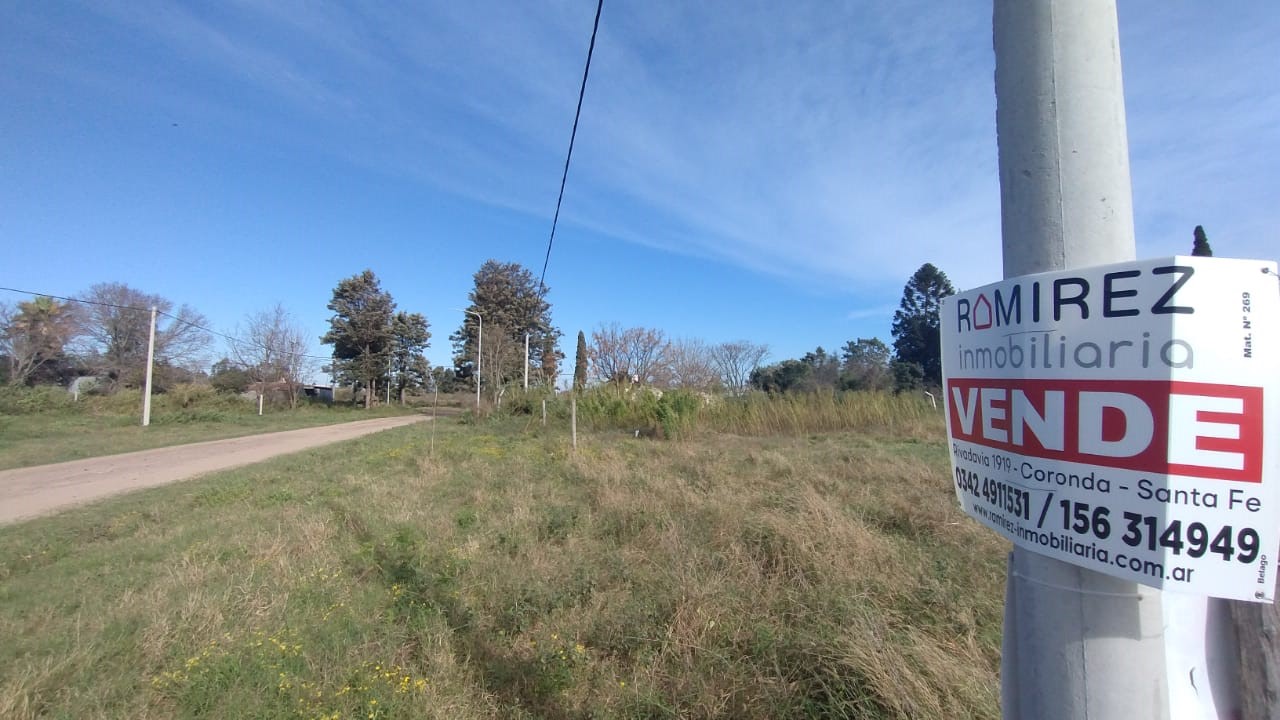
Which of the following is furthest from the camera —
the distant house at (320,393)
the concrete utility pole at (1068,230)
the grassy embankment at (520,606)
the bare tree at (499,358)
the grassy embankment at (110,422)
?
the distant house at (320,393)

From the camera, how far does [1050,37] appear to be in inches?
42.7

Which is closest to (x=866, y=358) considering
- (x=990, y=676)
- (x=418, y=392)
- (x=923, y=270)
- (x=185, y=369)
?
(x=923, y=270)

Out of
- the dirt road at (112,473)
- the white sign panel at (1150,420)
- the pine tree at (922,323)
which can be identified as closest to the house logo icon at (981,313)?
the white sign panel at (1150,420)

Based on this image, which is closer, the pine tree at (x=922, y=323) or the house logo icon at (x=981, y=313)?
the house logo icon at (x=981, y=313)

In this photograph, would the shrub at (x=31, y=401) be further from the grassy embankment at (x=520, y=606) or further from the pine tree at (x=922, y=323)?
the pine tree at (x=922, y=323)

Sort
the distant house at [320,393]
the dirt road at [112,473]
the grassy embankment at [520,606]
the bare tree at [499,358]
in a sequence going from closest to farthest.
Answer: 1. the grassy embankment at [520,606]
2. the dirt road at [112,473]
3. the bare tree at [499,358]
4. the distant house at [320,393]

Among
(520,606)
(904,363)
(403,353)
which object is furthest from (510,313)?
(520,606)

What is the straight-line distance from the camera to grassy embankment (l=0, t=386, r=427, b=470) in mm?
14188

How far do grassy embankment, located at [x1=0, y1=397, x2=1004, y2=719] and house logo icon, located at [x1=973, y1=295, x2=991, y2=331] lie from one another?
1790 mm

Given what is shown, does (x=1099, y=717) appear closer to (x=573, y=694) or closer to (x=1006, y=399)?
(x=1006, y=399)

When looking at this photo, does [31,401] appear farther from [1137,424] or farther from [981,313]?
[1137,424]

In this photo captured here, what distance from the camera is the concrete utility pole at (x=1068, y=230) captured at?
922mm

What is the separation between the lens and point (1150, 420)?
86cm

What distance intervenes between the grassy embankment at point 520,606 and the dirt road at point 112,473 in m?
1.71
